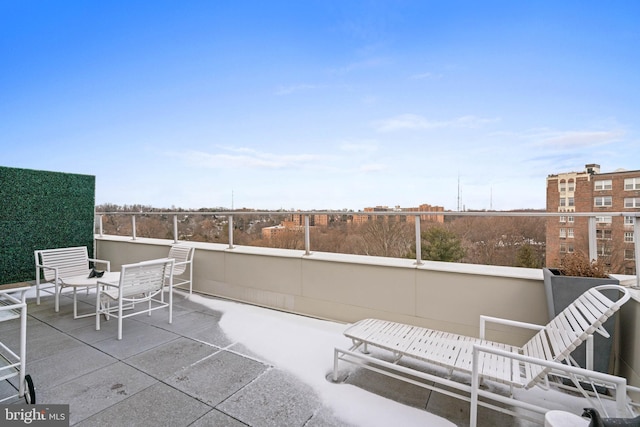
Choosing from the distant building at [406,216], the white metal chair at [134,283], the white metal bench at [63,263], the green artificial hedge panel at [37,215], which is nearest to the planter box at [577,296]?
the distant building at [406,216]

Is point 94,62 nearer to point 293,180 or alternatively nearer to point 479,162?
point 293,180

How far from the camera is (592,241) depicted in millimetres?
2537

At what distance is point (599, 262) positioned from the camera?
243 cm

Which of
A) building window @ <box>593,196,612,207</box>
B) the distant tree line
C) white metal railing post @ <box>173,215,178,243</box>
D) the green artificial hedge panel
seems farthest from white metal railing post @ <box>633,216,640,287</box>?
the green artificial hedge panel

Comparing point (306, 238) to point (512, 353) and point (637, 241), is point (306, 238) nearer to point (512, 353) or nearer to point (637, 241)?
point (512, 353)

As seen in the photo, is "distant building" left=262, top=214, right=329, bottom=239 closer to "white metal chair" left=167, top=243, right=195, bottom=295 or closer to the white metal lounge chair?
"white metal chair" left=167, top=243, right=195, bottom=295

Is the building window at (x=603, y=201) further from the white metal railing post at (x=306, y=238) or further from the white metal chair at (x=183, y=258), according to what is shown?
the white metal chair at (x=183, y=258)

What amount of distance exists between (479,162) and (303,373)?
1124 cm

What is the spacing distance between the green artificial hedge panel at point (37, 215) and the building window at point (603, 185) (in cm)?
1381

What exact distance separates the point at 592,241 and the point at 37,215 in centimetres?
870

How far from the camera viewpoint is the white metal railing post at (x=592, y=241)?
8.16ft

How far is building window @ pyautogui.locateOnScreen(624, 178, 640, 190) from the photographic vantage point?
8.43 metres

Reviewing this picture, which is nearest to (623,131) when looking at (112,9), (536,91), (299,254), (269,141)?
(536,91)

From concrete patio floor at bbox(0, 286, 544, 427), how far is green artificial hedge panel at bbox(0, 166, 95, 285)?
119 inches
